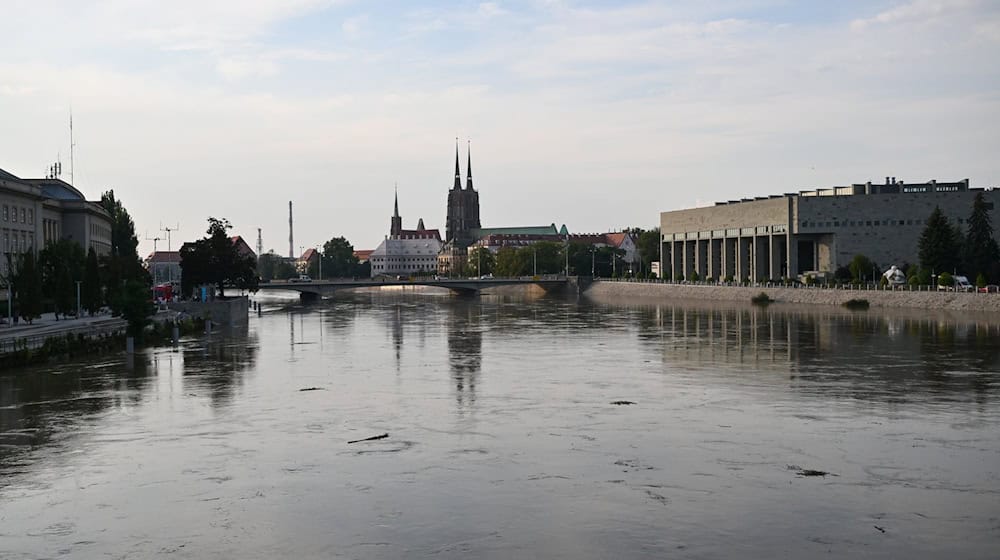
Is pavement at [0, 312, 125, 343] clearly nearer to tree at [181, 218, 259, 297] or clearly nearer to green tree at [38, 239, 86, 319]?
green tree at [38, 239, 86, 319]

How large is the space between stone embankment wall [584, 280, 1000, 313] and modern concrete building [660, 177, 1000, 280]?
10702mm

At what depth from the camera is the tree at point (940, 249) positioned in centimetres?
11131

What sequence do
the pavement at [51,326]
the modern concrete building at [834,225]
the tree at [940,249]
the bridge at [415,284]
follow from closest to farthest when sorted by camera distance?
the pavement at [51,326]
the tree at [940,249]
the modern concrete building at [834,225]
the bridge at [415,284]

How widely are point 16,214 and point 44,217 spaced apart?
49.1ft

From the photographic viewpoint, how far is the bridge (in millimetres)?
156750

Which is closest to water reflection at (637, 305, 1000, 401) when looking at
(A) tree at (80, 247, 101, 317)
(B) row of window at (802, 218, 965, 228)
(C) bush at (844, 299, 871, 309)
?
(C) bush at (844, 299, 871, 309)

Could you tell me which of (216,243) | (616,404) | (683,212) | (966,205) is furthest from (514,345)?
(683,212)

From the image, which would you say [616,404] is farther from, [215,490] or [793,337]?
[793,337]

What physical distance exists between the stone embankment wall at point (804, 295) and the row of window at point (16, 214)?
7834 centimetres

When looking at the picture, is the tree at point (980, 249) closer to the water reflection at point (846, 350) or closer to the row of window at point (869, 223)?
the row of window at point (869, 223)

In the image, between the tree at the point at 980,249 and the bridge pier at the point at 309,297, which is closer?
the tree at the point at 980,249

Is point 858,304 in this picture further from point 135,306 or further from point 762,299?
point 135,306

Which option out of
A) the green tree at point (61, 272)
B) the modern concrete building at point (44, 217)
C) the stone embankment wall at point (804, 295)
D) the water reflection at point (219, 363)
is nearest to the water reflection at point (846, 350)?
the stone embankment wall at point (804, 295)

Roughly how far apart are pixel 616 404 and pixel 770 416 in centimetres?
590
